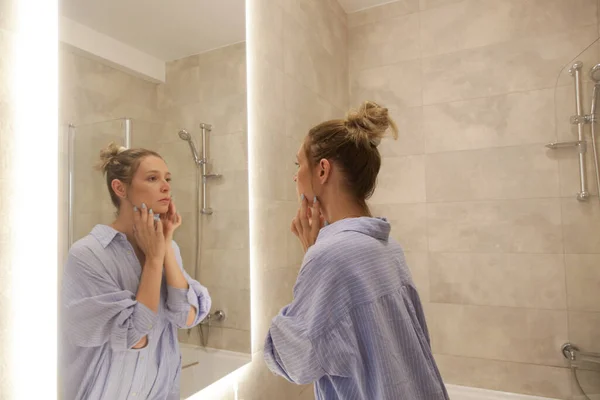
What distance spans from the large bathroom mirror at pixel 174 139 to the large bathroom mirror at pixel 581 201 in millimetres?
1502

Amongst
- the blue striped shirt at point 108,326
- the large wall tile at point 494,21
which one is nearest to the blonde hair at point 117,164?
the blue striped shirt at point 108,326

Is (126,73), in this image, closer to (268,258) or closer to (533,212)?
(268,258)

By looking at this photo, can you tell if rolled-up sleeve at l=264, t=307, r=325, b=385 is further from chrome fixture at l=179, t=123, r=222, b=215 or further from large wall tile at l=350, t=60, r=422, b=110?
large wall tile at l=350, t=60, r=422, b=110

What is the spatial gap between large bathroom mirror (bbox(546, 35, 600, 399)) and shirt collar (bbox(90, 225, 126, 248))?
1921 millimetres

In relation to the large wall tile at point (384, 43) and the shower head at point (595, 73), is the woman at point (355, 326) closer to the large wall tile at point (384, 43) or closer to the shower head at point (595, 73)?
the shower head at point (595, 73)

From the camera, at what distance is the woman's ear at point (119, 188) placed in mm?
932

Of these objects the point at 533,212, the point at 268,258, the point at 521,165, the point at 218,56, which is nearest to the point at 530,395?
the point at 533,212

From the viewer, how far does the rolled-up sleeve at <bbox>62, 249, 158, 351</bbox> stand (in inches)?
33.3

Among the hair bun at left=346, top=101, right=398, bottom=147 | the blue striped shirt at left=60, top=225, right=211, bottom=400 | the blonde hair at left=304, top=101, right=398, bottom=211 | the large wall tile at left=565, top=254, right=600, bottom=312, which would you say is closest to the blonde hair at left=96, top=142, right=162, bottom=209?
the blue striped shirt at left=60, top=225, right=211, bottom=400

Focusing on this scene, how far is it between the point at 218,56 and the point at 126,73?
432 millimetres

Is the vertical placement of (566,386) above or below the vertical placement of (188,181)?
below

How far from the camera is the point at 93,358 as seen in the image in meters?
0.88

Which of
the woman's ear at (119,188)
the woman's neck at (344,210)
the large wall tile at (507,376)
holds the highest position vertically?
the woman's ear at (119,188)

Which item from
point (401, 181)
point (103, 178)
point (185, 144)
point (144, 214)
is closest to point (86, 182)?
point (103, 178)
